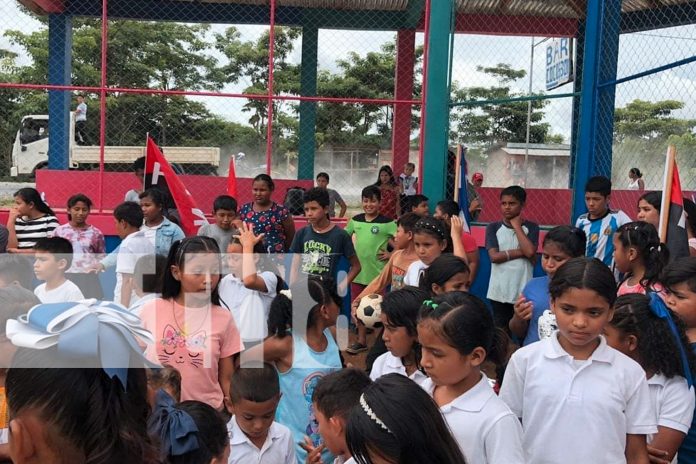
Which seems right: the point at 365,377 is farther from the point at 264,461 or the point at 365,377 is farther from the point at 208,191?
the point at 208,191

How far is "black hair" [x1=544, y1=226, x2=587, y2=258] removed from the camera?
3518mm

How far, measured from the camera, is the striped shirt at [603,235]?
501cm

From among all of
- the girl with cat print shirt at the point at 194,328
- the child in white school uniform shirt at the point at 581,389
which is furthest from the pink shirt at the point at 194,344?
the child in white school uniform shirt at the point at 581,389

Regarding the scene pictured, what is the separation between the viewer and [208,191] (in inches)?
392

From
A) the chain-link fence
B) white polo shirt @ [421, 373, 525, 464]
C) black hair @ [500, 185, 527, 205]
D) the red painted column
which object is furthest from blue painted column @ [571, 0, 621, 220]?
the chain-link fence

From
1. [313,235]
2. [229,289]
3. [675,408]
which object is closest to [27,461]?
[675,408]

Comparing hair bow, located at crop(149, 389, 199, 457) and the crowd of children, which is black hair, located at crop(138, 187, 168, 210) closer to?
the crowd of children

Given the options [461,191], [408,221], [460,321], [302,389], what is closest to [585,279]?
[460,321]

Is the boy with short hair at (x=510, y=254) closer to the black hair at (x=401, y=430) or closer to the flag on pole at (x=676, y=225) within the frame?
the flag on pole at (x=676, y=225)

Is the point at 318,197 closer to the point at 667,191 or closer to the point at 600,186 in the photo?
the point at 600,186

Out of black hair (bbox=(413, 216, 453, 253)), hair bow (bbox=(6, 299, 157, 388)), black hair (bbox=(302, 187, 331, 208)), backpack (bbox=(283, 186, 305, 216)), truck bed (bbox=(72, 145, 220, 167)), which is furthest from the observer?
truck bed (bbox=(72, 145, 220, 167))

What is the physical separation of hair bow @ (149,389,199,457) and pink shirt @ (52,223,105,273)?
12.7ft

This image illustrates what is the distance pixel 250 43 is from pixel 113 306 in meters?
25.1

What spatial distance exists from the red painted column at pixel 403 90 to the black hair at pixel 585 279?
927cm
